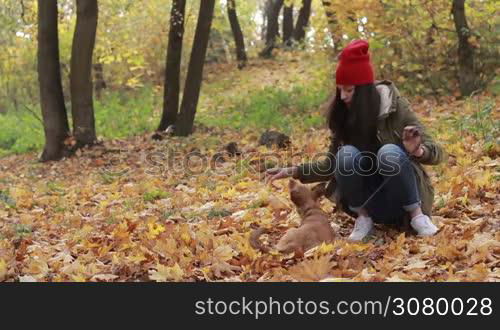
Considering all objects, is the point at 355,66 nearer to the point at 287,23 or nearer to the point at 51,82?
the point at 51,82

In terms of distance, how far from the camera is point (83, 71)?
1329 centimetres

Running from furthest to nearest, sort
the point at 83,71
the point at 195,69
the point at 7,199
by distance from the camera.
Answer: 1. the point at 195,69
2. the point at 83,71
3. the point at 7,199

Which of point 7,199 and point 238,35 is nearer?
point 7,199

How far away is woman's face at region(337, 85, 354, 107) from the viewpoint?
188 inches

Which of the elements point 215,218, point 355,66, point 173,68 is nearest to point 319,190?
point 355,66

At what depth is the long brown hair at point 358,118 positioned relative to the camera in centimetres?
481

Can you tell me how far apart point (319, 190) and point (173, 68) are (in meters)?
10.2

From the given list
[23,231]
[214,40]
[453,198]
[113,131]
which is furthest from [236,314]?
[214,40]

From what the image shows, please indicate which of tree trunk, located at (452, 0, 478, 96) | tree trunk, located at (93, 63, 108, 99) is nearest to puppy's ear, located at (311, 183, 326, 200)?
tree trunk, located at (452, 0, 478, 96)

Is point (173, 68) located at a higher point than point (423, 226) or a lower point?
higher

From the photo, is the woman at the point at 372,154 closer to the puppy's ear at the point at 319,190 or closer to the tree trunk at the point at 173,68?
the puppy's ear at the point at 319,190

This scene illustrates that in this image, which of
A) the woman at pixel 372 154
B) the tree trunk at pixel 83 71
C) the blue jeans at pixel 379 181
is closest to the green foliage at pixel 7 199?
the tree trunk at pixel 83 71

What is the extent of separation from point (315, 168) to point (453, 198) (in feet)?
4.87

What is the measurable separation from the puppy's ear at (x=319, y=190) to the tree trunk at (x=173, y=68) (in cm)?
979
